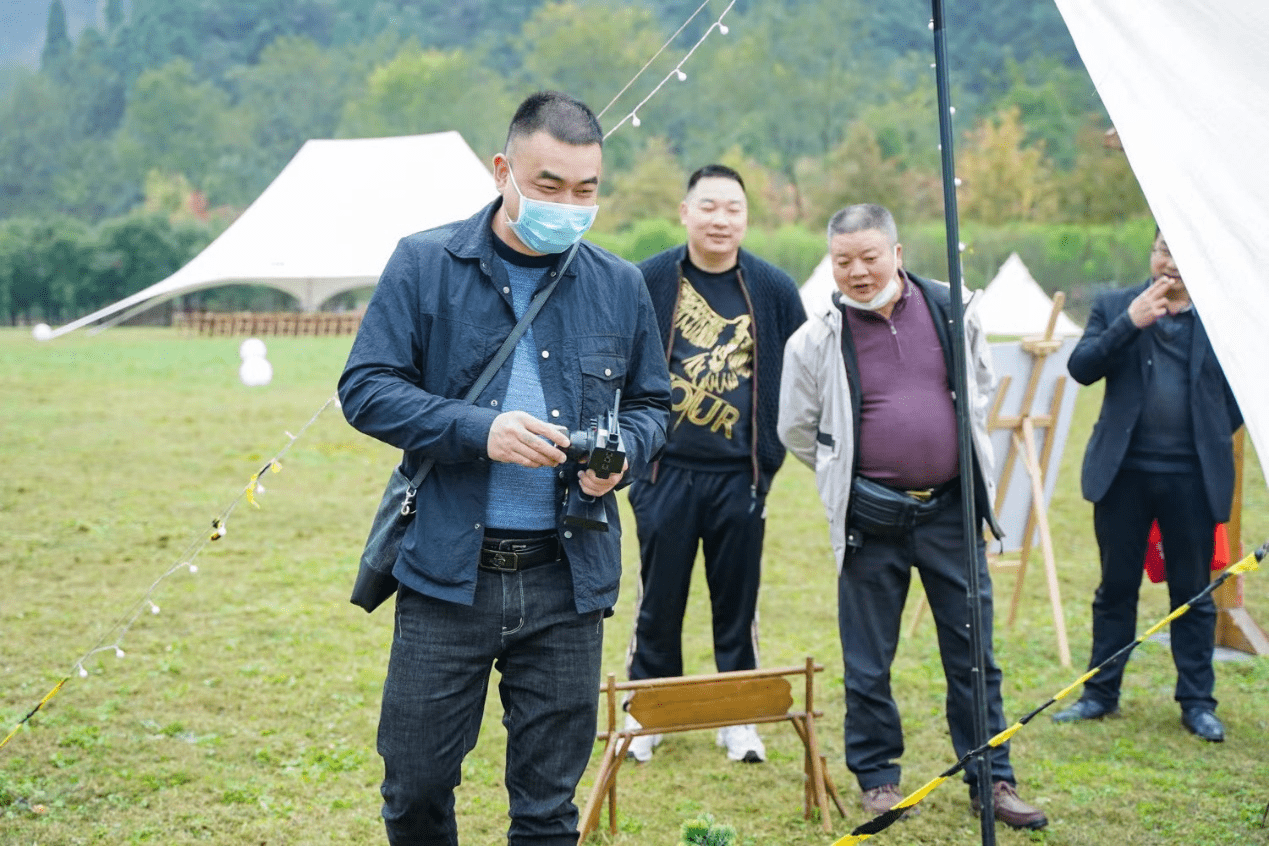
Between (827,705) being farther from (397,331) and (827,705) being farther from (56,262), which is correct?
(56,262)

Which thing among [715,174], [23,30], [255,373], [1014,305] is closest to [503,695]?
[715,174]

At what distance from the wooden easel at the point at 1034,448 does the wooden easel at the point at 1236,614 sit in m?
0.77

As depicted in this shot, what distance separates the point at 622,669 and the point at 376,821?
2049mm

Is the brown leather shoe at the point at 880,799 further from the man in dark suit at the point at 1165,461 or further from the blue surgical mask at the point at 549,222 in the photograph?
the blue surgical mask at the point at 549,222

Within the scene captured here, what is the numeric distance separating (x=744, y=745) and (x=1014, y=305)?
14221 mm

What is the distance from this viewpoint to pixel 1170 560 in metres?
5.23

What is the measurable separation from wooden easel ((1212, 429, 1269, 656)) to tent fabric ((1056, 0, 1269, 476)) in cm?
404

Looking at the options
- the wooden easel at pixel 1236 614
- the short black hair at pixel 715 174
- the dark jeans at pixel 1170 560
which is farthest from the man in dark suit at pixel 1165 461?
the short black hair at pixel 715 174

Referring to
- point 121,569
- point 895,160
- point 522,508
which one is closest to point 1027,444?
point 522,508

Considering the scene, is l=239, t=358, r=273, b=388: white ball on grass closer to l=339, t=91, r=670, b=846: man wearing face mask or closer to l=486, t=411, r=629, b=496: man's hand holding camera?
l=339, t=91, r=670, b=846: man wearing face mask

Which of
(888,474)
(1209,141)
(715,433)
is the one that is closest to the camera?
(1209,141)

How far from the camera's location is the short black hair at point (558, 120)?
2.85 meters

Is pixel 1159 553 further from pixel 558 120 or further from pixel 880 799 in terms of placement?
pixel 558 120

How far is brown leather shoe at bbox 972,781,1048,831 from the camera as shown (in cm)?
424
